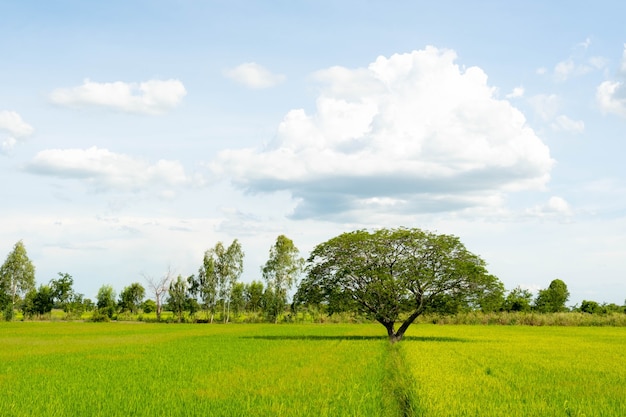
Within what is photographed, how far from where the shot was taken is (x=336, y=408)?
45.7ft

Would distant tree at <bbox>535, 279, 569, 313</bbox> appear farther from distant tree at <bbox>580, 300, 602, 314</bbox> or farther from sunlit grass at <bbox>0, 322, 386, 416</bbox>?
sunlit grass at <bbox>0, 322, 386, 416</bbox>

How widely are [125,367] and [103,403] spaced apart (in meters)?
10.1

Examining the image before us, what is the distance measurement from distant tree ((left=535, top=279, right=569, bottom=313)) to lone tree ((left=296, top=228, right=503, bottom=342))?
92158mm

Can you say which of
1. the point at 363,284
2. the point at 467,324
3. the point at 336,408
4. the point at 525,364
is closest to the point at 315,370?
the point at 336,408

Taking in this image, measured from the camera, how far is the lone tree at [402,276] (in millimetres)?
40750

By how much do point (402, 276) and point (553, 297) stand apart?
99.7 m

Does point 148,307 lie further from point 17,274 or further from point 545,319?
point 545,319

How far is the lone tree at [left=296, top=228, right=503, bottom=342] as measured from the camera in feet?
134

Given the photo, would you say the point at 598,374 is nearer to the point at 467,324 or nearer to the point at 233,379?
the point at 233,379

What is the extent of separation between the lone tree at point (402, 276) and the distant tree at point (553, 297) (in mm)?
92158

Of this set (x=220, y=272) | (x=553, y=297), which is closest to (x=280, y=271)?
(x=220, y=272)

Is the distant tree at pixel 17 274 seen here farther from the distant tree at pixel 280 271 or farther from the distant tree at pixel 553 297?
the distant tree at pixel 553 297

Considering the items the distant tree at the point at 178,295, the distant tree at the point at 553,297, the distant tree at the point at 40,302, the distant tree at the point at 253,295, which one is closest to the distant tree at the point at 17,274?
the distant tree at the point at 40,302

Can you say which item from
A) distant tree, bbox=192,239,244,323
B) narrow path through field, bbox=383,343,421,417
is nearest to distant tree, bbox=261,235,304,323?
distant tree, bbox=192,239,244,323
